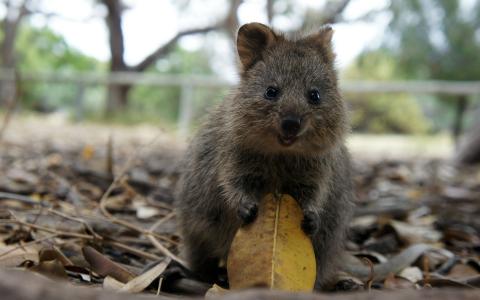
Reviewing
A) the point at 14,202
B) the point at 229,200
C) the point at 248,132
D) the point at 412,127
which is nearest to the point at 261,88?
the point at 248,132

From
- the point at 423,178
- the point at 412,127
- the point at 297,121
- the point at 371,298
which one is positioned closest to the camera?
the point at 371,298

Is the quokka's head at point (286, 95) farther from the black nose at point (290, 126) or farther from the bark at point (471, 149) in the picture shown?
the bark at point (471, 149)

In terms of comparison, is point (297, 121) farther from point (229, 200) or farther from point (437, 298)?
point (437, 298)

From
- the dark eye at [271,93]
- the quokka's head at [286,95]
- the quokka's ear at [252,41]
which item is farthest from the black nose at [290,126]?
the quokka's ear at [252,41]

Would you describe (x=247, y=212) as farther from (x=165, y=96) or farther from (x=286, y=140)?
(x=165, y=96)

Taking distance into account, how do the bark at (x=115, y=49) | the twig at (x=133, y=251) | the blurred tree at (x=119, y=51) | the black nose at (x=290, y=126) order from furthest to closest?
1. the blurred tree at (x=119, y=51)
2. the bark at (x=115, y=49)
3. the twig at (x=133, y=251)
4. the black nose at (x=290, y=126)

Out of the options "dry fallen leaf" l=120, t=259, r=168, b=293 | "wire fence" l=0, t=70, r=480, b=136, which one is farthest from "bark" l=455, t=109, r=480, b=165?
"dry fallen leaf" l=120, t=259, r=168, b=293
